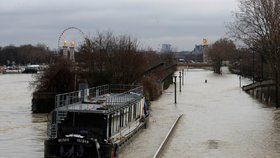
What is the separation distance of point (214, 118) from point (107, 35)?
2872 centimetres

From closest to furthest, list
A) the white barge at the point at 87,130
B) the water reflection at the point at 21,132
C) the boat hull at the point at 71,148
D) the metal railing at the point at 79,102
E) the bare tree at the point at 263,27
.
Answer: the boat hull at the point at 71,148, the white barge at the point at 87,130, the metal railing at the point at 79,102, the water reflection at the point at 21,132, the bare tree at the point at 263,27

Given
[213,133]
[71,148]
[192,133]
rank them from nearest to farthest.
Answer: [71,148] → [192,133] → [213,133]

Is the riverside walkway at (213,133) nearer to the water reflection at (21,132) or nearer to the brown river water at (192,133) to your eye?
the brown river water at (192,133)

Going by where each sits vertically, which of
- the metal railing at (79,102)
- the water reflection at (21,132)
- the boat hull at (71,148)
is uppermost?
the metal railing at (79,102)

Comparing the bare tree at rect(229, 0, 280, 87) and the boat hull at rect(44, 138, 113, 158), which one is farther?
the bare tree at rect(229, 0, 280, 87)

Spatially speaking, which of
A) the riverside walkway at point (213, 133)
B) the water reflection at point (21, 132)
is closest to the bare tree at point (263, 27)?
the riverside walkway at point (213, 133)

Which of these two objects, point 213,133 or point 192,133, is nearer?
point 192,133

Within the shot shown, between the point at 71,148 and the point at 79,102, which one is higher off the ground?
the point at 79,102

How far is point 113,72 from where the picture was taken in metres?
59.3

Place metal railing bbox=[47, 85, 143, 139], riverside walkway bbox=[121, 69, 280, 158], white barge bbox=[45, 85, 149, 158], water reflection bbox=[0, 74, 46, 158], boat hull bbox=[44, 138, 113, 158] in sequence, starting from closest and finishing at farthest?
boat hull bbox=[44, 138, 113, 158], white barge bbox=[45, 85, 149, 158], metal railing bbox=[47, 85, 143, 139], riverside walkway bbox=[121, 69, 280, 158], water reflection bbox=[0, 74, 46, 158]

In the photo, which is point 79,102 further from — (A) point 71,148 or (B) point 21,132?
(B) point 21,132

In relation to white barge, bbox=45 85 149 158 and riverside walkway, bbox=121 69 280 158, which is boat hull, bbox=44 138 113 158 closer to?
white barge, bbox=45 85 149 158

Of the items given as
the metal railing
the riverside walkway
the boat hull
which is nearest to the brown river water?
the riverside walkway

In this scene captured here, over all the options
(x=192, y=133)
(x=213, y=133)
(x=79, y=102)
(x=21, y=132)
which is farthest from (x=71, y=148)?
(x=213, y=133)
